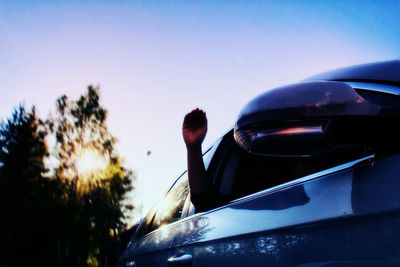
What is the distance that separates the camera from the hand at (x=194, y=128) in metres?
1.56

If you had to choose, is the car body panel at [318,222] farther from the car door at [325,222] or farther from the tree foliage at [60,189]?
the tree foliage at [60,189]

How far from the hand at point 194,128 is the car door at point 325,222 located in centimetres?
51

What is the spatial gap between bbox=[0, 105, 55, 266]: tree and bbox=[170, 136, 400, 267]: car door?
3302 cm

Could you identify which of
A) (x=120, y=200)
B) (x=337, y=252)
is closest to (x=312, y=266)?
(x=337, y=252)

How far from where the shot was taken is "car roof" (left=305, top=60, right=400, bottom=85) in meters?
0.89

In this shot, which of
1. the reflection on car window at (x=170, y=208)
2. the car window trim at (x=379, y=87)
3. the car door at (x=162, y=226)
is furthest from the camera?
the reflection on car window at (x=170, y=208)

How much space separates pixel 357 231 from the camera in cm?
69

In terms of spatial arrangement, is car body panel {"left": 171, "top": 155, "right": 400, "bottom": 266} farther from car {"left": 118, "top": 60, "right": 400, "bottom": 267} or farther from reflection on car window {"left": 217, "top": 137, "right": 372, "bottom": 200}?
reflection on car window {"left": 217, "top": 137, "right": 372, "bottom": 200}

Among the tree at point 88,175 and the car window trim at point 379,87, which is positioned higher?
the tree at point 88,175

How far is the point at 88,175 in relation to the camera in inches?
1181

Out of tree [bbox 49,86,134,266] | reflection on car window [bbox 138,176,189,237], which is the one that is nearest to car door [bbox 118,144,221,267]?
reflection on car window [bbox 138,176,189,237]

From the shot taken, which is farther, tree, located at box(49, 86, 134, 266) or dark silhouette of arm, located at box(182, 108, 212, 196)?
tree, located at box(49, 86, 134, 266)

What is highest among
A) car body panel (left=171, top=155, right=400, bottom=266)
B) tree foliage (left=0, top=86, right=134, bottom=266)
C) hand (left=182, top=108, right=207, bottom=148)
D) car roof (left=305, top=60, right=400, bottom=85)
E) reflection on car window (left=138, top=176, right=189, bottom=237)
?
tree foliage (left=0, top=86, right=134, bottom=266)

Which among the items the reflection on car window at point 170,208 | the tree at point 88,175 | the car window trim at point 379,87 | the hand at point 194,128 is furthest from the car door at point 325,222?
the tree at point 88,175
